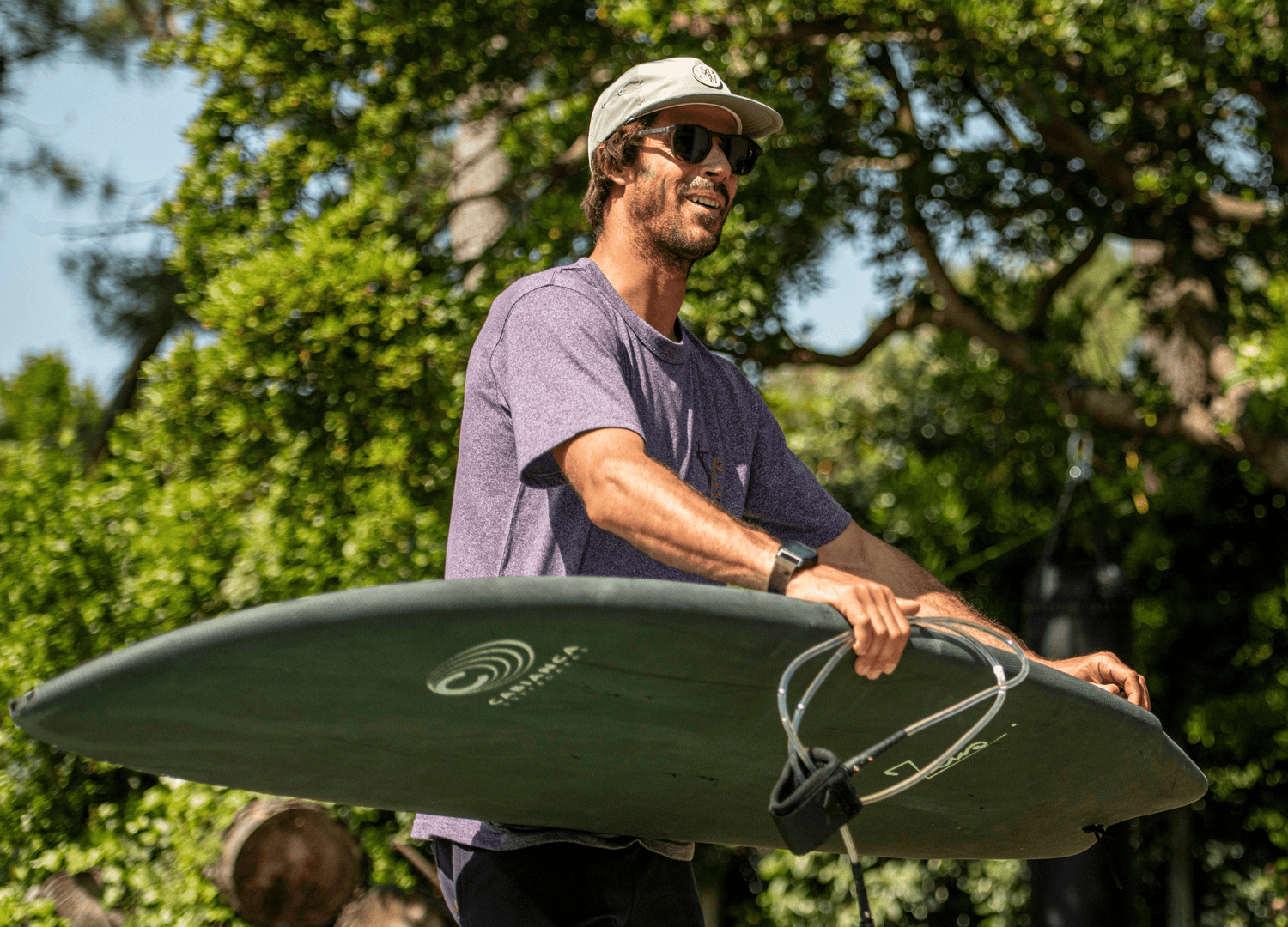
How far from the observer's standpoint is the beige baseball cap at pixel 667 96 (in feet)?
6.19

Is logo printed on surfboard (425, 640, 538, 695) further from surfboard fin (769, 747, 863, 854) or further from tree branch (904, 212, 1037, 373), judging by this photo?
tree branch (904, 212, 1037, 373)

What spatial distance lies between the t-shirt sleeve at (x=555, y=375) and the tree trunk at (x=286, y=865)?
108 inches

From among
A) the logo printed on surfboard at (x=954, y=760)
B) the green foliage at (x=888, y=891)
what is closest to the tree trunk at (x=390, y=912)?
the green foliage at (x=888, y=891)

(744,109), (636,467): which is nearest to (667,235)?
(744,109)

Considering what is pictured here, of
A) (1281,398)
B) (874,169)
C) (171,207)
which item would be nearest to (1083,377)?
(1281,398)

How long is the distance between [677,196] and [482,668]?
0.95 metres

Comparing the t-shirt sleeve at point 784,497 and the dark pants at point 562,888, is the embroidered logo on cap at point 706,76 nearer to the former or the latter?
the t-shirt sleeve at point 784,497

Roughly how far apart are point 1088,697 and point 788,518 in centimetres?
71

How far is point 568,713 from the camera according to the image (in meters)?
1.36

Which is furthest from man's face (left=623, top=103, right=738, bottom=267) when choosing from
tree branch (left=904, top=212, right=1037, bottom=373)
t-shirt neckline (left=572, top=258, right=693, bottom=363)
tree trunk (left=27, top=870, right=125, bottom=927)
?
tree branch (left=904, top=212, right=1037, bottom=373)

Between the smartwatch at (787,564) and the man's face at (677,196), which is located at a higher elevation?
the man's face at (677,196)

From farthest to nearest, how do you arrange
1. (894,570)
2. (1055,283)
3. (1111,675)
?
(1055,283), (894,570), (1111,675)

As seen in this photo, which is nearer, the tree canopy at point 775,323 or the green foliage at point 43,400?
the tree canopy at point 775,323

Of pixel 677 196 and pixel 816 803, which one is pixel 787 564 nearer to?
pixel 816 803
